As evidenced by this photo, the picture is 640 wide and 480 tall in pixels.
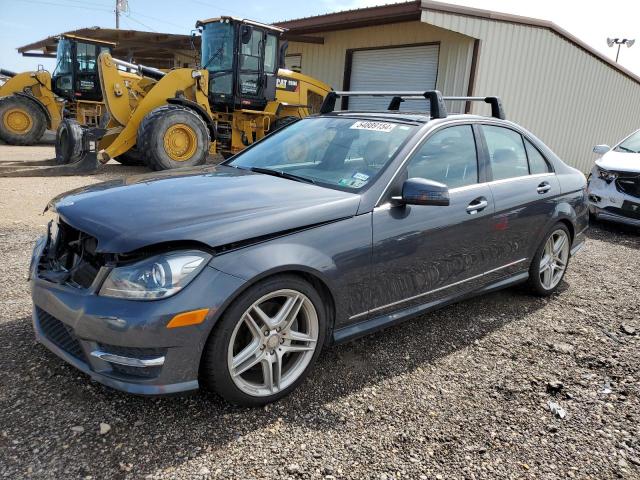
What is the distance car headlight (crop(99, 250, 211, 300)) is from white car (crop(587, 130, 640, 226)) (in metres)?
7.19

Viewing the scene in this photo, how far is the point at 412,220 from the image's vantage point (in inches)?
123

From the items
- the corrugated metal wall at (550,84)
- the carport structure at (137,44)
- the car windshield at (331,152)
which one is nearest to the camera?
the car windshield at (331,152)

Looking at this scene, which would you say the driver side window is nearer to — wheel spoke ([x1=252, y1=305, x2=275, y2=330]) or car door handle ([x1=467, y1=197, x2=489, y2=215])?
car door handle ([x1=467, y1=197, x2=489, y2=215])

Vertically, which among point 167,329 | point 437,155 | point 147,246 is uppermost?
point 437,155

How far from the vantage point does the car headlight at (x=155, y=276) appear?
227 centimetres

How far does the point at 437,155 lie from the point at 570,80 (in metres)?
12.9

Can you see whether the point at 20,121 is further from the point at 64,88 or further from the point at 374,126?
the point at 374,126

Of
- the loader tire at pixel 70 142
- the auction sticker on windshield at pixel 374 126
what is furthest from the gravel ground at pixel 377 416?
the loader tire at pixel 70 142

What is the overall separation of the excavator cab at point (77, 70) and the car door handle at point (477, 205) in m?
14.9

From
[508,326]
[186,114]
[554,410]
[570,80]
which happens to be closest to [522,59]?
[570,80]

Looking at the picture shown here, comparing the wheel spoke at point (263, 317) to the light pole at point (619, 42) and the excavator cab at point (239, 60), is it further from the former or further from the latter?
the light pole at point (619, 42)

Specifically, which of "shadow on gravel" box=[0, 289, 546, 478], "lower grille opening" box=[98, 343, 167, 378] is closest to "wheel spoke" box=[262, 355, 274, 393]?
"shadow on gravel" box=[0, 289, 546, 478]

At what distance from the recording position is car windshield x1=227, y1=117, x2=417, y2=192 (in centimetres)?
322

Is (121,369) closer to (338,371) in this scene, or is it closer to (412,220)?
(338,371)
